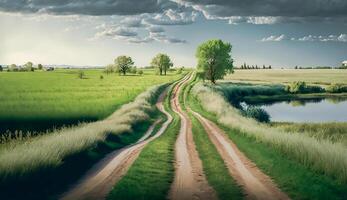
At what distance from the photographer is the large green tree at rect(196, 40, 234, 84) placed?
105562 millimetres

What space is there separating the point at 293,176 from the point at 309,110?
62.7 m

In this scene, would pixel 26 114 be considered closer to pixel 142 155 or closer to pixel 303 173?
pixel 142 155

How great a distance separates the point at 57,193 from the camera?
1490 centimetres

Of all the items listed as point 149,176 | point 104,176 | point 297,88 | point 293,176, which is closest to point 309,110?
point 297,88

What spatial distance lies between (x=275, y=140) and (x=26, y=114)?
23.5 meters

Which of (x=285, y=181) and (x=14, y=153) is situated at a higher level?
(x=14, y=153)

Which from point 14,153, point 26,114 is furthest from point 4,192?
point 26,114

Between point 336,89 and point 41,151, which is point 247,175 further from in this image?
point 336,89

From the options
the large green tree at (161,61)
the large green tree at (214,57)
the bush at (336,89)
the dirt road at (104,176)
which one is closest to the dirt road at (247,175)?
the dirt road at (104,176)

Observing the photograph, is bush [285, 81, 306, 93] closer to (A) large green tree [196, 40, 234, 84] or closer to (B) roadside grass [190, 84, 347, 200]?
(A) large green tree [196, 40, 234, 84]

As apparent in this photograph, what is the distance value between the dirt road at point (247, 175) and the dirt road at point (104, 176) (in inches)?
174

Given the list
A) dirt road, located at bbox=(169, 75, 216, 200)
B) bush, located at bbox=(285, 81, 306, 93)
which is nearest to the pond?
bush, located at bbox=(285, 81, 306, 93)

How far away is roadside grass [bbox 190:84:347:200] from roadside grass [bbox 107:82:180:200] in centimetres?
401

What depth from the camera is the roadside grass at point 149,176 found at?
14487mm
